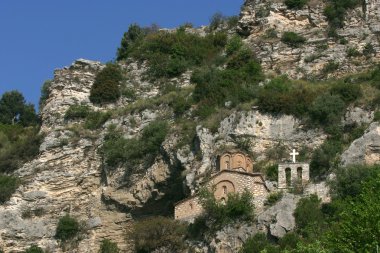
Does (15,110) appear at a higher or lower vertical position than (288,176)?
higher

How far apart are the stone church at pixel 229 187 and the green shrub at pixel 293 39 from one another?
12.7m

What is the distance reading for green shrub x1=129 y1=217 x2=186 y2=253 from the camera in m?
44.4

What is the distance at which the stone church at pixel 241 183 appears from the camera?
148 feet

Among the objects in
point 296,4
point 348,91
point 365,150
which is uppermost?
point 296,4

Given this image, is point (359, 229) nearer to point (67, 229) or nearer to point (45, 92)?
point (67, 229)

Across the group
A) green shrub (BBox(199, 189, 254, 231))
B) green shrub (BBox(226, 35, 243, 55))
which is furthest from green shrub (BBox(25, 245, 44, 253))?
green shrub (BBox(226, 35, 243, 55))

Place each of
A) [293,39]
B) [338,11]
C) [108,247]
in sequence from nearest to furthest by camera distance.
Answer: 1. [108,247]
2. [293,39]
3. [338,11]

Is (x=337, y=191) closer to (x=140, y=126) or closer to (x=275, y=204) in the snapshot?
(x=275, y=204)

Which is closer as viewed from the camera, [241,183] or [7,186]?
[241,183]

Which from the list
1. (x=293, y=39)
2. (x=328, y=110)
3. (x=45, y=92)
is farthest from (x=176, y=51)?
(x=328, y=110)

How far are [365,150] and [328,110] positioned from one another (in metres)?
4.19

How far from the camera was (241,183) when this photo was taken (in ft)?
149

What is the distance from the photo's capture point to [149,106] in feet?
178

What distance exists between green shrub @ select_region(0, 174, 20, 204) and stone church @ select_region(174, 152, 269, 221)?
31.0 feet
